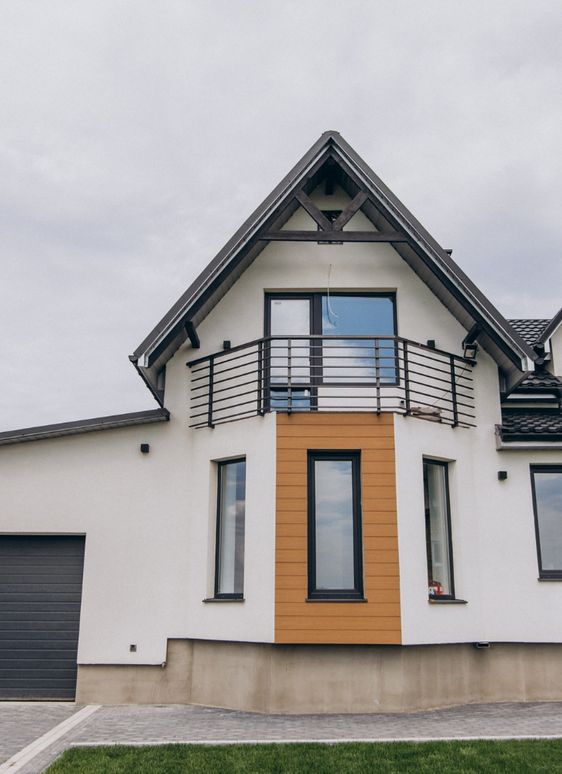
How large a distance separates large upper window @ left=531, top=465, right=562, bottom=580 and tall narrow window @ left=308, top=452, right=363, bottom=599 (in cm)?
317

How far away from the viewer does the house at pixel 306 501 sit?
10.5m

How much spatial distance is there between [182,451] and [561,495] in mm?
6207

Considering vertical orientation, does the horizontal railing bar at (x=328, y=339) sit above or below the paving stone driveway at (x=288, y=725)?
above

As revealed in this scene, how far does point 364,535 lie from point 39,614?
5352mm

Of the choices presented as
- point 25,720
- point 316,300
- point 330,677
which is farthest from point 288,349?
point 25,720

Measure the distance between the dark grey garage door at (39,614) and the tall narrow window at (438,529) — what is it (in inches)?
217

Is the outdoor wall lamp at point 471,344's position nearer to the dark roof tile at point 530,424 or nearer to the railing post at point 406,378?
the dark roof tile at point 530,424

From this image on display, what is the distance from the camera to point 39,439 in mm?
12133

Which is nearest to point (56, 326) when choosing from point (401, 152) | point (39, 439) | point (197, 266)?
point (197, 266)

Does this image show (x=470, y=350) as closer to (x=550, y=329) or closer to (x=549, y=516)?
(x=550, y=329)

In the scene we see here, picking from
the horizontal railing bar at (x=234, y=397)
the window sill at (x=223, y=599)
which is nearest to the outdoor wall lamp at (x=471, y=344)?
the horizontal railing bar at (x=234, y=397)

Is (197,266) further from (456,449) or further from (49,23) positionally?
(456,449)

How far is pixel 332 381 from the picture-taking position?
39.1 ft

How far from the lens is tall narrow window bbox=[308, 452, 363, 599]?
10.5 metres
